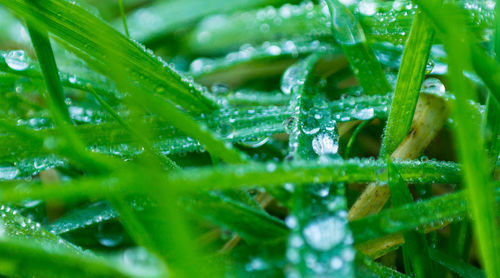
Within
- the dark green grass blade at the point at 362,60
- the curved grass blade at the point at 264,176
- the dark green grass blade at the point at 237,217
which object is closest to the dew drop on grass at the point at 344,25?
the dark green grass blade at the point at 362,60

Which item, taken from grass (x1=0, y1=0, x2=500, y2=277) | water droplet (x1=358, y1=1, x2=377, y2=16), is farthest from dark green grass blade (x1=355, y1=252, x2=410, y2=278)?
water droplet (x1=358, y1=1, x2=377, y2=16)

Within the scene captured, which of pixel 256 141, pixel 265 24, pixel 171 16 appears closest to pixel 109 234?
pixel 256 141

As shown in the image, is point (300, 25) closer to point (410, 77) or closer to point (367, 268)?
point (410, 77)

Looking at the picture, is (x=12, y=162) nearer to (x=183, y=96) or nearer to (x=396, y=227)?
(x=183, y=96)

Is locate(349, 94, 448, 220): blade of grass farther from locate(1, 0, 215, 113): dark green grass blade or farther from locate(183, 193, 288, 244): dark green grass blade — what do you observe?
locate(1, 0, 215, 113): dark green grass blade

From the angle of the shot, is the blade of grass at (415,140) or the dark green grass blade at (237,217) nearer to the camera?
the dark green grass blade at (237,217)

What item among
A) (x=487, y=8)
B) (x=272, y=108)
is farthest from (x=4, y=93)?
(x=487, y=8)

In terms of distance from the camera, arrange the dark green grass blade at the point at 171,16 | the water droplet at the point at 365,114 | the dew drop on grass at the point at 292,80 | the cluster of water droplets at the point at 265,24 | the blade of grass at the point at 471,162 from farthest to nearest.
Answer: the dark green grass blade at the point at 171,16 → the cluster of water droplets at the point at 265,24 → the dew drop on grass at the point at 292,80 → the water droplet at the point at 365,114 → the blade of grass at the point at 471,162

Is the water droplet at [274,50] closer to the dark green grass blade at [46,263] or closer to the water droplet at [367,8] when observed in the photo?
the water droplet at [367,8]
